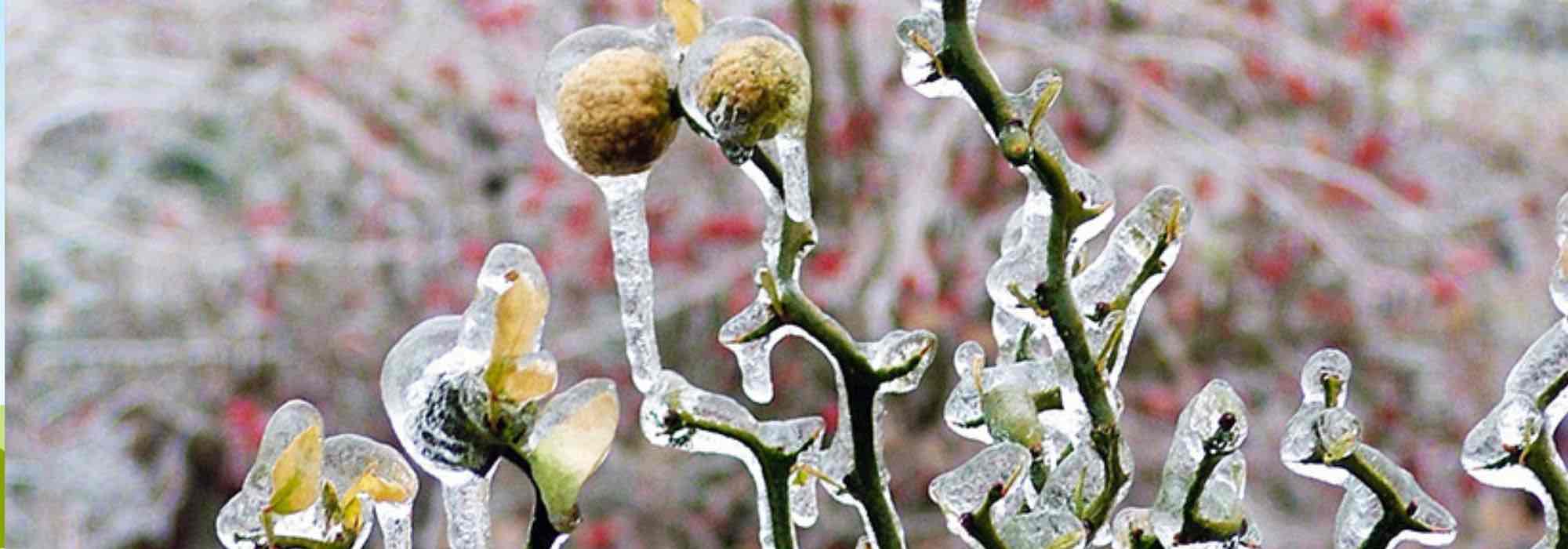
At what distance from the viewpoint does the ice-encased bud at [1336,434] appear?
0.89 ft

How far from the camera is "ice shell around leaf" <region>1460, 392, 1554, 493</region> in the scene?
28 cm

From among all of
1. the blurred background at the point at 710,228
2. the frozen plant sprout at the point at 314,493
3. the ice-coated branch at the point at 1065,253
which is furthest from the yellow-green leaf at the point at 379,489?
the blurred background at the point at 710,228

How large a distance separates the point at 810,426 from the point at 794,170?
4cm

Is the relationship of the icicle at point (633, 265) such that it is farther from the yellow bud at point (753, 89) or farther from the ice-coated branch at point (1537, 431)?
the ice-coated branch at point (1537, 431)

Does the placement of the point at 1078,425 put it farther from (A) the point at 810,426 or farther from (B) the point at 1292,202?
(B) the point at 1292,202

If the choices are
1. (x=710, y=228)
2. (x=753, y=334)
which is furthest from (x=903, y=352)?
(x=710, y=228)

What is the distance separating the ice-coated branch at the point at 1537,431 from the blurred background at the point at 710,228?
0.89 meters

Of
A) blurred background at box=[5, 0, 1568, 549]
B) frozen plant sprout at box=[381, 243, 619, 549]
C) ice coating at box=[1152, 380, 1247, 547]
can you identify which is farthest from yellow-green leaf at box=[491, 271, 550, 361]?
blurred background at box=[5, 0, 1568, 549]

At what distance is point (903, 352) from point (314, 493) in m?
0.09

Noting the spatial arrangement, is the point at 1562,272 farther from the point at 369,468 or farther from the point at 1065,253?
the point at 369,468

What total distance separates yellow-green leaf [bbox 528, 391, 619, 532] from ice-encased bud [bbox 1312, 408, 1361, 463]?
112 mm

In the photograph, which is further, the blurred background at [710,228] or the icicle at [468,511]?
the blurred background at [710,228]

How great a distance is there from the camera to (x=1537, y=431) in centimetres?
28

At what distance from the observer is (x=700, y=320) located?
4.26 ft
